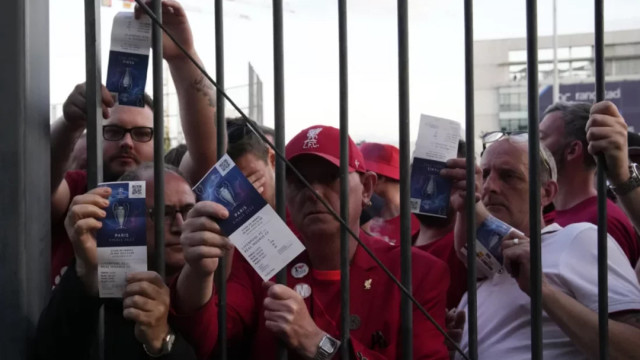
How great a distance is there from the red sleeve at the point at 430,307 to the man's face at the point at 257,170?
820 millimetres

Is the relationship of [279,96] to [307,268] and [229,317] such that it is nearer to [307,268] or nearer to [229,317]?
[229,317]

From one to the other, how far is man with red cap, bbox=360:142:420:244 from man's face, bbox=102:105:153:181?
129 cm

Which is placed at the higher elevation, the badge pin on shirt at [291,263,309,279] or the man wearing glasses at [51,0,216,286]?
the man wearing glasses at [51,0,216,286]

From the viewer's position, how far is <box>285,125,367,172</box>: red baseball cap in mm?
Result: 2180

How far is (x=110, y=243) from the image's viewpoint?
1498 millimetres

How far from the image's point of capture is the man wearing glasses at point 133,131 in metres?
1.69

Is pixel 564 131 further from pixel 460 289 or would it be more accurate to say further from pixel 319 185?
pixel 319 185

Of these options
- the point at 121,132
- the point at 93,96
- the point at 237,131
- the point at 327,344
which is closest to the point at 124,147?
the point at 121,132

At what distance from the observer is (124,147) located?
257 cm

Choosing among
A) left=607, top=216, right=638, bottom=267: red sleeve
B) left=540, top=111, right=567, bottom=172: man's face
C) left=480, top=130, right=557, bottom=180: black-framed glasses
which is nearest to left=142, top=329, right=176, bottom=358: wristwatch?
left=480, top=130, right=557, bottom=180: black-framed glasses

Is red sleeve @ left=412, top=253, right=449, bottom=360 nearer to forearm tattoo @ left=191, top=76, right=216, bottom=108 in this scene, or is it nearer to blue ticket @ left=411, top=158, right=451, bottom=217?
blue ticket @ left=411, top=158, right=451, bottom=217

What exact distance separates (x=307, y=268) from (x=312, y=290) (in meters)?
0.11

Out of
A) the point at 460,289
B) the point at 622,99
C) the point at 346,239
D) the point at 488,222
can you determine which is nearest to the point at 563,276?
the point at 488,222

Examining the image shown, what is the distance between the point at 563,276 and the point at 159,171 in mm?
1153
